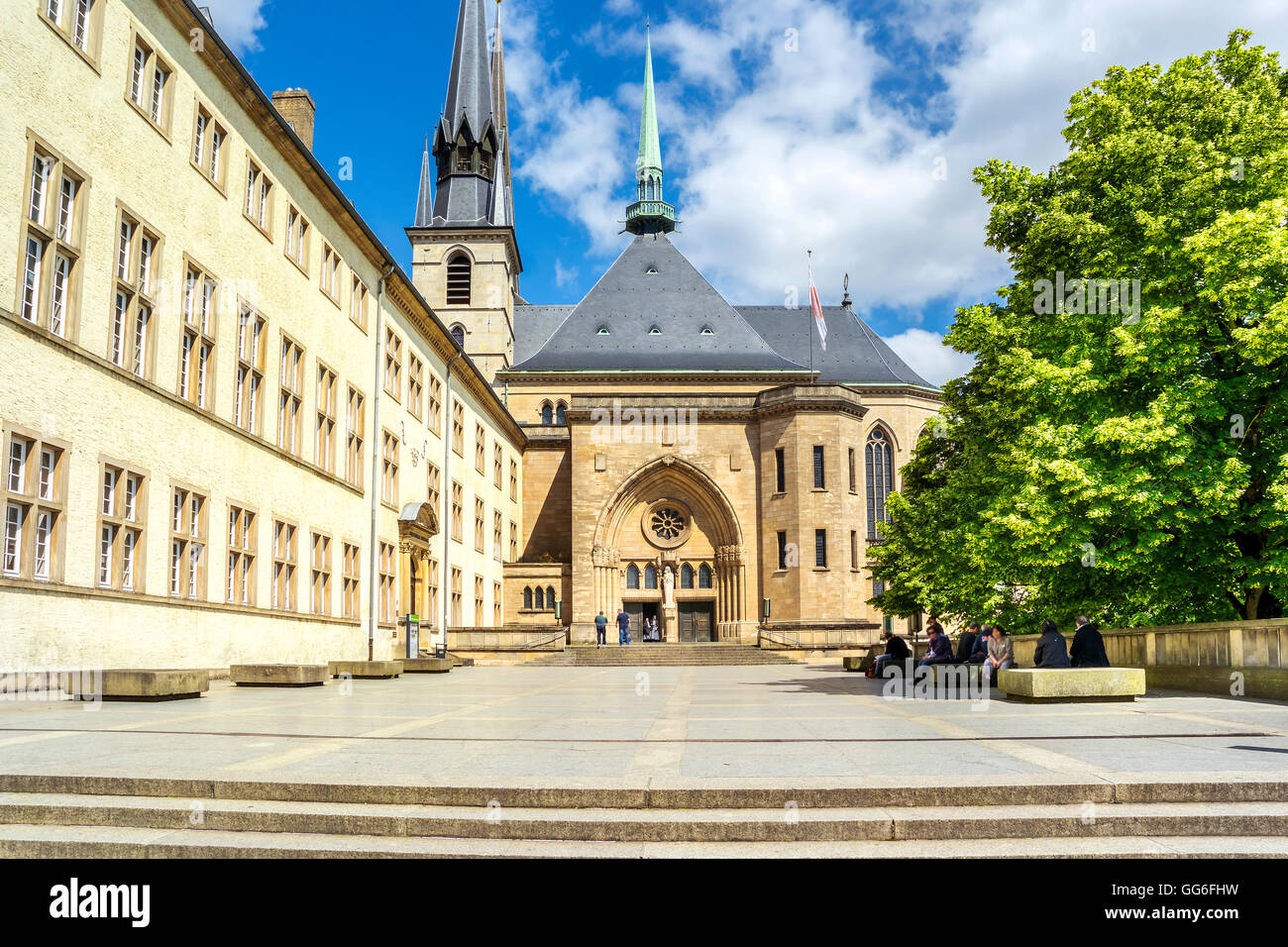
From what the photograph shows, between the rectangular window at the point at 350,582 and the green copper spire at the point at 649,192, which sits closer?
the rectangular window at the point at 350,582

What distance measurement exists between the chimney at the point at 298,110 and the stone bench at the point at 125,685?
59.8 ft

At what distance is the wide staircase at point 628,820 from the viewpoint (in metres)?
6.36

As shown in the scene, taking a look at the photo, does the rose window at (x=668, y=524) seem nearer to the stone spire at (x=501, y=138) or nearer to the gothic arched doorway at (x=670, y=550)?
the gothic arched doorway at (x=670, y=550)

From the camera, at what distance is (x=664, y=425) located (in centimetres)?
5334

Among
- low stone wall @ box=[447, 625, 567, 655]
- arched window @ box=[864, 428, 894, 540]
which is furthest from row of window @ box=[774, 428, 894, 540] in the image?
low stone wall @ box=[447, 625, 567, 655]

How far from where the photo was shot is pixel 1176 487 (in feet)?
54.7

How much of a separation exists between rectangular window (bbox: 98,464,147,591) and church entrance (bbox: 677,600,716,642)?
38.4 m

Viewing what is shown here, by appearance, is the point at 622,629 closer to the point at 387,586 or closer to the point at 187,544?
the point at 387,586

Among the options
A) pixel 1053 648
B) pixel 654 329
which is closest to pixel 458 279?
pixel 654 329

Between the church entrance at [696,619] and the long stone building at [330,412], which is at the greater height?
the long stone building at [330,412]

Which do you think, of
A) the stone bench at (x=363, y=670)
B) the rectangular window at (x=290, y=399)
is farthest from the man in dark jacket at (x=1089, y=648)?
the rectangular window at (x=290, y=399)
